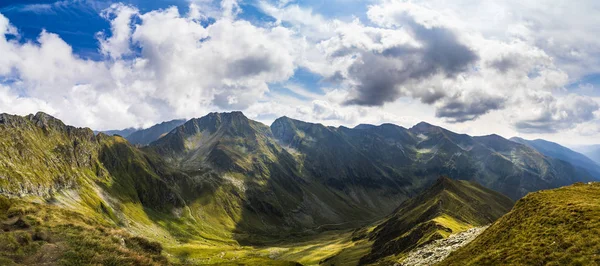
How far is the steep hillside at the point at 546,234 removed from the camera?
36.5 meters

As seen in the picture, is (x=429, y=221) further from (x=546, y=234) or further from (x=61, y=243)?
(x=61, y=243)

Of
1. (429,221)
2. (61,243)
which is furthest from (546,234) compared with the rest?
(429,221)

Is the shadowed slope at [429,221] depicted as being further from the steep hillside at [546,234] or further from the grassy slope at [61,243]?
the grassy slope at [61,243]

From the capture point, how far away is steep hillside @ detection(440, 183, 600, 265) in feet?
120

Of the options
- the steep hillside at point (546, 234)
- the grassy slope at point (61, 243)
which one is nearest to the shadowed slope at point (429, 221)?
the steep hillside at point (546, 234)

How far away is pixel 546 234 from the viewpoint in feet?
140

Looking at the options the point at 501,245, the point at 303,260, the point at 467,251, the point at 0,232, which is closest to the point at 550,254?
the point at 501,245

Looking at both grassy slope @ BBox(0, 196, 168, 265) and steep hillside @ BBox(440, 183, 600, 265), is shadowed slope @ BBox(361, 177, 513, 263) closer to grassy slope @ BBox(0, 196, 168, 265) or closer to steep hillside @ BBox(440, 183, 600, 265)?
steep hillside @ BBox(440, 183, 600, 265)

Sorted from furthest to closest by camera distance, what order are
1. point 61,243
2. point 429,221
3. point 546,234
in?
1. point 429,221
2. point 546,234
3. point 61,243

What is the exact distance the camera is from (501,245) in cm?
4728

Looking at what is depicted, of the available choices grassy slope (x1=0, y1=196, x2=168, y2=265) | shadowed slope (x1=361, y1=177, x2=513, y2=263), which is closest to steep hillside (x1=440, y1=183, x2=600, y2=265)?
grassy slope (x1=0, y1=196, x2=168, y2=265)

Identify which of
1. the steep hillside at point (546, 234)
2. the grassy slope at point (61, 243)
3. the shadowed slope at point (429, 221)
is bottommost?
the shadowed slope at point (429, 221)

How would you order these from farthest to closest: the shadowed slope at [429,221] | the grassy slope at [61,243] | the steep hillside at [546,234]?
the shadowed slope at [429,221] → the grassy slope at [61,243] → the steep hillside at [546,234]

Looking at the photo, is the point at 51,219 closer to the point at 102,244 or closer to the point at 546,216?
the point at 102,244
